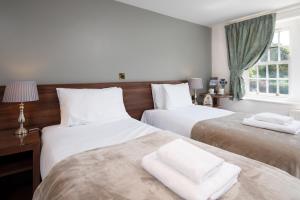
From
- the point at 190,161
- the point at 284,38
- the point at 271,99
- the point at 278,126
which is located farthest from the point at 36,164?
the point at 284,38

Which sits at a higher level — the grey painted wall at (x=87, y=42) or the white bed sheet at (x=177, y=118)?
the grey painted wall at (x=87, y=42)

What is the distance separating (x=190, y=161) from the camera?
92cm

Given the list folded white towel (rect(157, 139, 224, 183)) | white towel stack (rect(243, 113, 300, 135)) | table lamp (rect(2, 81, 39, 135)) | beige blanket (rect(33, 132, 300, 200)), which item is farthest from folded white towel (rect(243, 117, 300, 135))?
table lamp (rect(2, 81, 39, 135))

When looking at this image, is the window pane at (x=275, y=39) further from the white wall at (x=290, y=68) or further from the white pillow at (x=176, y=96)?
the white pillow at (x=176, y=96)

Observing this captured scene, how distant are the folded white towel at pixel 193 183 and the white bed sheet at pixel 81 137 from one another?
62 centimetres

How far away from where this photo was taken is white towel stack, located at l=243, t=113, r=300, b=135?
5.67ft

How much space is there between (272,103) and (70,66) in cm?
319

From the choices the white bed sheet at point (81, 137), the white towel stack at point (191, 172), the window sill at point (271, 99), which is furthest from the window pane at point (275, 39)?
the white towel stack at point (191, 172)

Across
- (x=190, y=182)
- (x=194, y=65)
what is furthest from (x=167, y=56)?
(x=190, y=182)

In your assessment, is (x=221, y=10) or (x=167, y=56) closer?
(x=221, y=10)

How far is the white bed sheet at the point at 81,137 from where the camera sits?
4.42 ft

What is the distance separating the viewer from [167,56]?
3.26 meters

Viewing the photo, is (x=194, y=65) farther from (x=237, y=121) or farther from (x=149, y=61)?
(x=237, y=121)

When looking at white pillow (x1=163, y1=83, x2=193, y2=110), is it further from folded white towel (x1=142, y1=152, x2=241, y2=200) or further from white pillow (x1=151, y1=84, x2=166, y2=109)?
folded white towel (x1=142, y1=152, x2=241, y2=200)
